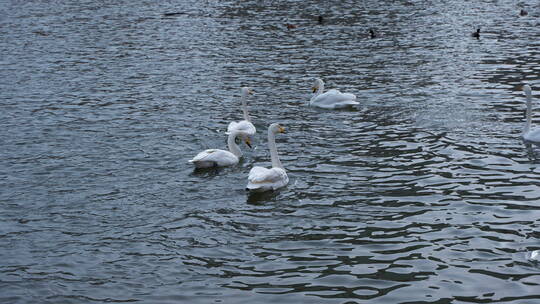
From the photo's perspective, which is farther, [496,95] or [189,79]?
[189,79]

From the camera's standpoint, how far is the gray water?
449 inches

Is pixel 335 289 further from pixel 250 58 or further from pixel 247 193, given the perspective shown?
pixel 250 58

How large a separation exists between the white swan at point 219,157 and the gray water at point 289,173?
29cm

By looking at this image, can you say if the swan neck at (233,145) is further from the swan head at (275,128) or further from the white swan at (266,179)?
the white swan at (266,179)

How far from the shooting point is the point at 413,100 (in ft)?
72.6

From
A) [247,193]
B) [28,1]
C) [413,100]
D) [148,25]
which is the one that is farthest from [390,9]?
[247,193]

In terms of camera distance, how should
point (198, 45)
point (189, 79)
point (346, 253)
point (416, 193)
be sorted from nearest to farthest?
point (346, 253)
point (416, 193)
point (189, 79)
point (198, 45)

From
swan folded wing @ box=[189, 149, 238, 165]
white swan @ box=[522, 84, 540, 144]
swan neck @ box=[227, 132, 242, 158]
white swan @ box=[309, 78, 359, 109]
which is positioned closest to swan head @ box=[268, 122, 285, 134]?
swan folded wing @ box=[189, 149, 238, 165]

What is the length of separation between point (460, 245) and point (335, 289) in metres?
2.45

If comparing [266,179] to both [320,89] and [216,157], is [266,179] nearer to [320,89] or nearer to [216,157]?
[216,157]

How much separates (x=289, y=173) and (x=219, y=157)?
1.58 m

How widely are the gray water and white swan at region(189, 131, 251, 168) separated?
0.29 m

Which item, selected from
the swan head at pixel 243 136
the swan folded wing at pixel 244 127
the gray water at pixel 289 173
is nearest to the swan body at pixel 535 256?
the gray water at pixel 289 173

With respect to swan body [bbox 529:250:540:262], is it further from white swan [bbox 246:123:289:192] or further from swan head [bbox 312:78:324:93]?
swan head [bbox 312:78:324:93]
